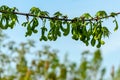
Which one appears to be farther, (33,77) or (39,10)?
(33,77)

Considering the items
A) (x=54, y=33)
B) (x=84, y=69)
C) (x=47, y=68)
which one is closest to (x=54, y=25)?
(x=54, y=33)

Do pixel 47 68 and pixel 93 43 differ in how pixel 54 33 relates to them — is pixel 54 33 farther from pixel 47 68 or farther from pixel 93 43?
pixel 47 68

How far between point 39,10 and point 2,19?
563 mm

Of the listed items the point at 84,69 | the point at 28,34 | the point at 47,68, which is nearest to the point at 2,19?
the point at 28,34

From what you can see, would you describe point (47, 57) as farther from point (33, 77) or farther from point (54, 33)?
point (54, 33)

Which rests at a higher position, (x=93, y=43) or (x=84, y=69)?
(x=93, y=43)

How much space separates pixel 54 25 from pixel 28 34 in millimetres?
401

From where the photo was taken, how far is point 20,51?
26703mm

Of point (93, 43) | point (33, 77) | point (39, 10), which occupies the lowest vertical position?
point (33, 77)

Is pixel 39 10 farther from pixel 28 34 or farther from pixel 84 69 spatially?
pixel 84 69

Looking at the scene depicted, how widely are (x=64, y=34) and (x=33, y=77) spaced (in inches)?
769

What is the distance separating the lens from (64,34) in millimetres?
7004

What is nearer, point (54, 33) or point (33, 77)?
point (54, 33)

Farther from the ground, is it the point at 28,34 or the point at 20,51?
the point at 28,34
